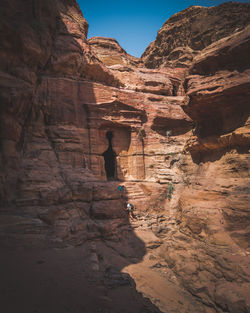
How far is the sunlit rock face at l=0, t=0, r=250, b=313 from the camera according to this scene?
7.73m

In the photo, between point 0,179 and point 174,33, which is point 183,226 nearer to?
point 0,179

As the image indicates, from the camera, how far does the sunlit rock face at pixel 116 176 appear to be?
7.73 metres

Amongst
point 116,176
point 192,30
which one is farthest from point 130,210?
point 192,30

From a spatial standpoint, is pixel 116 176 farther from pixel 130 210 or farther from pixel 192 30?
pixel 192 30

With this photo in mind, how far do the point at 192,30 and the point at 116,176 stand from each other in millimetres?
24536

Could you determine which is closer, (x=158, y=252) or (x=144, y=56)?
(x=158, y=252)

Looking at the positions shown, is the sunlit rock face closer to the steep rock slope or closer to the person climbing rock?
the person climbing rock

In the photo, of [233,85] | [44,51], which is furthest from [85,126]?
[233,85]

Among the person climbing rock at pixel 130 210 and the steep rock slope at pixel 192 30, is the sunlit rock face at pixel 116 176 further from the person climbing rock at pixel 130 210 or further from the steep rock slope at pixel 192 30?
the steep rock slope at pixel 192 30

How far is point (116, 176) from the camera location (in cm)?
1723

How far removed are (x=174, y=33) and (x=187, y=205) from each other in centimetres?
2892

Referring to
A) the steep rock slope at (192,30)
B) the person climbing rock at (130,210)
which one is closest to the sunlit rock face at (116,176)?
the person climbing rock at (130,210)

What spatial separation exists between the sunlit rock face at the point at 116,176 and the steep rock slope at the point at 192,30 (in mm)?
16790

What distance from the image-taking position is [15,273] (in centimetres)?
527
